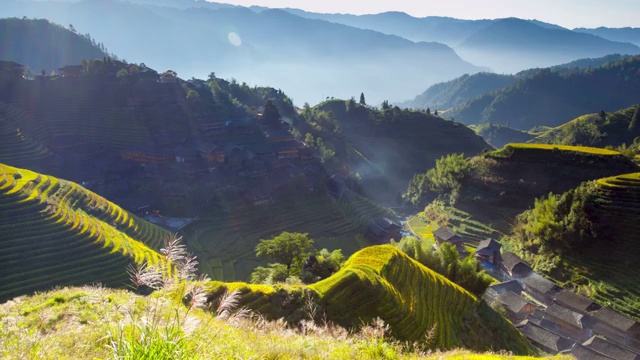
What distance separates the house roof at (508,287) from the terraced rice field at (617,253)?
5.38 meters

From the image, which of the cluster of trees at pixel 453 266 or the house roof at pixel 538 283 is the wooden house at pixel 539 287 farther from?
the cluster of trees at pixel 453 266

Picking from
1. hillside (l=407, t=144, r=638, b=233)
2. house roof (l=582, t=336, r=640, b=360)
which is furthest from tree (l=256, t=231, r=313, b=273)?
hillside (l=407, t=144, r=638, b=233)

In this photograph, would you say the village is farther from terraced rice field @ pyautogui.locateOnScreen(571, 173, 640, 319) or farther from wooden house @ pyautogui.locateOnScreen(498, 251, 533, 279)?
terraced rice field @ pyautogui.locateOnScreen(571, 173, 640, 319)

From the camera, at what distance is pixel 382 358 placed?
5836 mm

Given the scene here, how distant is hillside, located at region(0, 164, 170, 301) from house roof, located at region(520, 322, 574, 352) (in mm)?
28215

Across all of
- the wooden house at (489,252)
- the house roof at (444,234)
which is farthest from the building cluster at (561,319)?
the house roof at (444,234)

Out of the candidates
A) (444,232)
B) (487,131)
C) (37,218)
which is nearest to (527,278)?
(444,232)

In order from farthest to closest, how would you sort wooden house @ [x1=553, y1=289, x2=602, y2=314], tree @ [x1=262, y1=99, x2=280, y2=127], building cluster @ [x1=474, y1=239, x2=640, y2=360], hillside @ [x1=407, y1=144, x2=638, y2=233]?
tree @ [x1=262, y1=99, x2=280, y2=127] < hillside @ [x1=407, y1=144, x2=638, y2=233] < wooden house @ [x1=553, y1=289, x2=602, y2=314] < building cluster @ [x1=474, y1=239, x2=640, y2=360]

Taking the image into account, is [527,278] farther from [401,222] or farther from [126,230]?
[126,230]

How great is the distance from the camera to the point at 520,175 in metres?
46.4

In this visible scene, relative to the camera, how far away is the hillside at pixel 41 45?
127m

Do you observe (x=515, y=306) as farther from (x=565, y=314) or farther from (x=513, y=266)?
(x=513, y=266)

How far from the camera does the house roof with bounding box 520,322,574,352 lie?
24241mm

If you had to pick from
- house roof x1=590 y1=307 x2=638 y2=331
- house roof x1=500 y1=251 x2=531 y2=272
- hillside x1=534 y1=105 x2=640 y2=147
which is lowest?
house roof x1=590 y1=307 x2=638 y2=331
